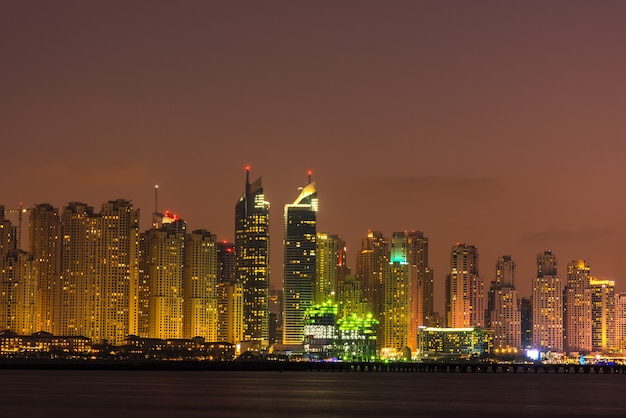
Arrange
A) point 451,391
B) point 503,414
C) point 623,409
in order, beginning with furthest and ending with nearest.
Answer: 1. point 451,391
2. point 623,409
3. point 503,414

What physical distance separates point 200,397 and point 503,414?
120 feet

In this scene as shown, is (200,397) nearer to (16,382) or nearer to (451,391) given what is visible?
(451,391)

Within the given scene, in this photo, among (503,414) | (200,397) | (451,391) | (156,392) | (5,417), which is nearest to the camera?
(5,417)

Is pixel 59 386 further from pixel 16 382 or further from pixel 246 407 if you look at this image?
pixel 246 407

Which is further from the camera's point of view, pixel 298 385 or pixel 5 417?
pixel 298 385

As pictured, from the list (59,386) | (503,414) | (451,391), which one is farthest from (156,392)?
(503,414)

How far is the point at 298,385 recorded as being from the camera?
166 meters

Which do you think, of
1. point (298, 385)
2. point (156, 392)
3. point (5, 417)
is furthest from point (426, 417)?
point (298, 385)

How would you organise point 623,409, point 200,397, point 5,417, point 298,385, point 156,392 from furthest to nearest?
point 298,385, point 156,392, point 200,397, point 623,409, point 5,417

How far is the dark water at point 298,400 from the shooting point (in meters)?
109

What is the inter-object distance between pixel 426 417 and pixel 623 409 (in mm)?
22151

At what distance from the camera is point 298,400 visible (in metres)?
127

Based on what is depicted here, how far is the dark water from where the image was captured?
109 meters

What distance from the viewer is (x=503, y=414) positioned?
4281 inches
